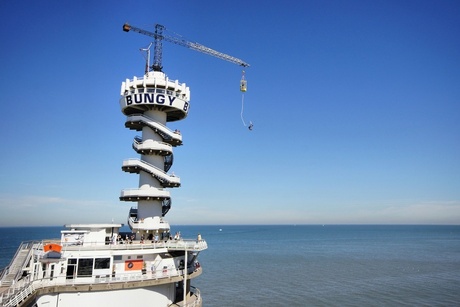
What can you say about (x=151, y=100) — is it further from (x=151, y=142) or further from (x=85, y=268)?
(x=85, y=268)

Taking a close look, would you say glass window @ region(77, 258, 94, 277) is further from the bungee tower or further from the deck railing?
the bungee tower

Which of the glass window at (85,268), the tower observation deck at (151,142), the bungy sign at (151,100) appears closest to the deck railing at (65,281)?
the glass window at (85,268)

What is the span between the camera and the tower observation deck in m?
44.8

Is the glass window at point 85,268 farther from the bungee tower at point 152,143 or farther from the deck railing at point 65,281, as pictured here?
the bungee tower at point 152,143

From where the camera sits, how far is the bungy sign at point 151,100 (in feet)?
149


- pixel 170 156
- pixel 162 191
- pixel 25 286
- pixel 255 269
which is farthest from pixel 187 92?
pixel 255 269

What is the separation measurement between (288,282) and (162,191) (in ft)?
134

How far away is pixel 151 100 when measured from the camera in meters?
45.3

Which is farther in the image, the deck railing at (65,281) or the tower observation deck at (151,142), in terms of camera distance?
the tower observation deck at (151,142)

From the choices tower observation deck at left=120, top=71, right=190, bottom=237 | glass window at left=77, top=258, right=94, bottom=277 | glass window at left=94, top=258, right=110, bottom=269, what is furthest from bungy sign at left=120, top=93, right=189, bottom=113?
glass window at left=77, top=258, right=94, bottom=277

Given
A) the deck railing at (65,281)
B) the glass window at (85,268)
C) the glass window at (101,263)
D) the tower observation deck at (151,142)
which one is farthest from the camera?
the tower observation deck at (151,142)

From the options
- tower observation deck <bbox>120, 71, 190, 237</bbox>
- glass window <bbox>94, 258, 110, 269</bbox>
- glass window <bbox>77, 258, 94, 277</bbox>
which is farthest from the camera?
tower observation deck <bbox>120, 71, 190, 237</bbox>

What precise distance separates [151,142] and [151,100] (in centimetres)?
541

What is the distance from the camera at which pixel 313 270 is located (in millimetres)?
88688
